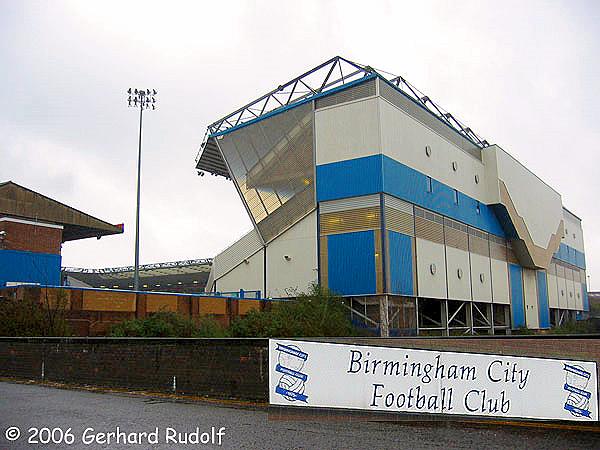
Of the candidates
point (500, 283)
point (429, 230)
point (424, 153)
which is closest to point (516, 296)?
point (500, 283)

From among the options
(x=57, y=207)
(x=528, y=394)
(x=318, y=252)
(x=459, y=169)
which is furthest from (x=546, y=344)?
(x=57, y=207)

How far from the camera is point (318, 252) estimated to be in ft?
125

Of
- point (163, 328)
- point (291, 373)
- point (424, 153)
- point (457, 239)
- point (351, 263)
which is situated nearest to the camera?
point (291, 373)

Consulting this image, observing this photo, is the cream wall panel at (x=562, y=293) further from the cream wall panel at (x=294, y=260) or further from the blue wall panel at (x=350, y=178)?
the blue wall panel at (x=350, y=178)

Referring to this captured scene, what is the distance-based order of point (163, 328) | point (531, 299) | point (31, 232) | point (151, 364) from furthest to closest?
point (531, 299) < point (31, 232) < point (163, 328) < point (151, 364)

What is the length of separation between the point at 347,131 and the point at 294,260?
877 cm

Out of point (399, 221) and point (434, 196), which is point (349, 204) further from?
point (434, 196)

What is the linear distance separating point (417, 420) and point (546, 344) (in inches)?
89.3

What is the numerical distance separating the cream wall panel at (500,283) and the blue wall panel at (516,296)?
47.7 inches

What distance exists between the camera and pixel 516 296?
5591 centimetres

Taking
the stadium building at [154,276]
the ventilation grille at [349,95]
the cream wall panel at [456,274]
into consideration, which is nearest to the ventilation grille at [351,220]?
the ventilation grille at [349,95]

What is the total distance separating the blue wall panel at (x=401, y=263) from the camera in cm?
3631

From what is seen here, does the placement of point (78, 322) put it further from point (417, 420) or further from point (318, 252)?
point (417, 420)

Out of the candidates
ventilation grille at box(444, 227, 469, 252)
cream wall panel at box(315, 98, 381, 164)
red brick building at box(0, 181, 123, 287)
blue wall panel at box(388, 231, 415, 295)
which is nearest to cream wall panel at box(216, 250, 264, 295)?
cream wall panel at box(315, 98, 381, 164)
